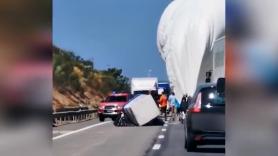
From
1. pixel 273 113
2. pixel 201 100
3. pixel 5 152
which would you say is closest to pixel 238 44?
pixel 273 113

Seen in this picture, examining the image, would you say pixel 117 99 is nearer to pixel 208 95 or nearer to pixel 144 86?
pixel 144 86

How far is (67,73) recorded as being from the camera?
288 feet

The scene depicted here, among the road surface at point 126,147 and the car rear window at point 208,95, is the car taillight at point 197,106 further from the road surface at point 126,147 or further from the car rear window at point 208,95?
the road surface at point 126,147

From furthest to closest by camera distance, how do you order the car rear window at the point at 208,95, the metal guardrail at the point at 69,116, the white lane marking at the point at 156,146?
the metal guardrail at the point at 69,116 → the white lane marking at the point at 156,146 → the car rear window at the point at 208,95

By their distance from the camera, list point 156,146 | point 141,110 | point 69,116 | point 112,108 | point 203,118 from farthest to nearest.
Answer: point 112,108
point 69,116
point 141,110
point 156,146
point 203,118

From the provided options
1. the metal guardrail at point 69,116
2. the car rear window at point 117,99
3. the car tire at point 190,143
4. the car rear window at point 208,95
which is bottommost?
the metal guardrail at point 69,116

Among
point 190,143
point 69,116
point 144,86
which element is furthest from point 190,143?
point 144,86

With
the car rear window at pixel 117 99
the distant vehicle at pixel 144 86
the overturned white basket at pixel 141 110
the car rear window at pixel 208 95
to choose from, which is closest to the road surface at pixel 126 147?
the car rear window at pixel 208 95

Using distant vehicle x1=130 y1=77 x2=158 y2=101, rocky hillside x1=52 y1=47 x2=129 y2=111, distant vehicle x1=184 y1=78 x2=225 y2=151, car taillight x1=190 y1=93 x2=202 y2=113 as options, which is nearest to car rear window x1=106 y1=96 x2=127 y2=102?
distant vehicle x1=130 y1=77 x2=158 y2=101

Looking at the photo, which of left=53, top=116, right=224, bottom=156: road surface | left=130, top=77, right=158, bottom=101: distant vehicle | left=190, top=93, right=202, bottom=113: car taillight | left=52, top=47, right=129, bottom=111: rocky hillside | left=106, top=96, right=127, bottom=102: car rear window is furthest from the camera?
left=52, top=47, right=129, bottom=111: rocky hillside

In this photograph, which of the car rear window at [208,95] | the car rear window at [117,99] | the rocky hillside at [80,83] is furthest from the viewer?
the rocky hillside at [80,83]

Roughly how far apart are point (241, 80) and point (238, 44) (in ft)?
0.59

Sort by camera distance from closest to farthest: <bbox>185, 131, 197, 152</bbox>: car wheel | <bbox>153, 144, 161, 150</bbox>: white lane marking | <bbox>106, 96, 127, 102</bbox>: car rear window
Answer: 1. <bbox>185, 131, 197, 152</bbox>: car wheel
2. <bbox>153, 144, 161, 150</bbox>: white lane marking
3. <bbox>106, 96, 127, 102</bbox>: car rear window

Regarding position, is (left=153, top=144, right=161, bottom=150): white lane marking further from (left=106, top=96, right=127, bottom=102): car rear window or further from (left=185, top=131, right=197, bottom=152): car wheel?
(left=106, top=96, right=127, bottom=102): car rear window
